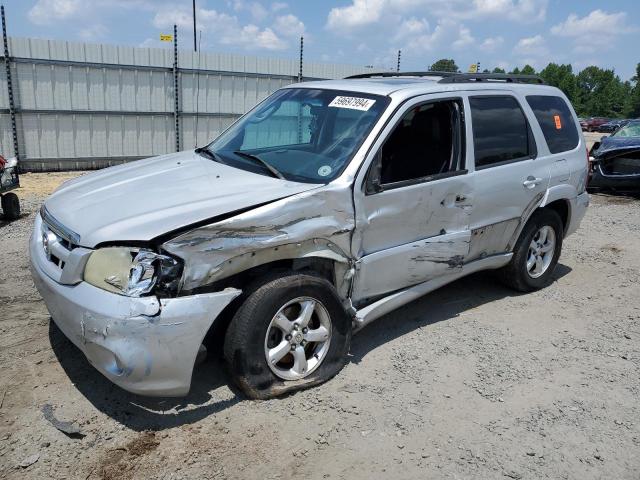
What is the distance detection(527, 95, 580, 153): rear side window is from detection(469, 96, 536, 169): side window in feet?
0.89

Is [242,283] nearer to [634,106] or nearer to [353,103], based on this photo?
[353,103]

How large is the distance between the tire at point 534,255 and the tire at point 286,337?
2251 mm

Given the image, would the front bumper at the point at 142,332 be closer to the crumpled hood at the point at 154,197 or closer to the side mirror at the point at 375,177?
the crumpled hood at the point at 154,197

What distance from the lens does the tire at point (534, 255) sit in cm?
503

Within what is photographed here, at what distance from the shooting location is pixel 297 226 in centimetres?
321

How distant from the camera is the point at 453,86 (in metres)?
4.28

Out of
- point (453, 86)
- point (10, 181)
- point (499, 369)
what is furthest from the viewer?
Result: point (10, 181)

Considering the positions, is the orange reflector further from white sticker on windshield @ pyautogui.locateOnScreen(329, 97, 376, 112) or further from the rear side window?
white sticker on windshield @ pyautogui.locateOnScreen(329, 97, 376, 112)

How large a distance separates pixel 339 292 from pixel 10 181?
545cm

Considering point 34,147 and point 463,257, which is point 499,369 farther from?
point 34,147

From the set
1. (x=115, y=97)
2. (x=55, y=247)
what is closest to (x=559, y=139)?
(x=55, y=247)

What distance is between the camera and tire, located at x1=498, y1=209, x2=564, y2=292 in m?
5.03

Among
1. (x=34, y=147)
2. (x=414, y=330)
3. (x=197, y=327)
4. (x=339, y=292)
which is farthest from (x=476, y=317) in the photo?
(x=34, y=147)

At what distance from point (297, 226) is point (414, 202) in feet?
3.34
